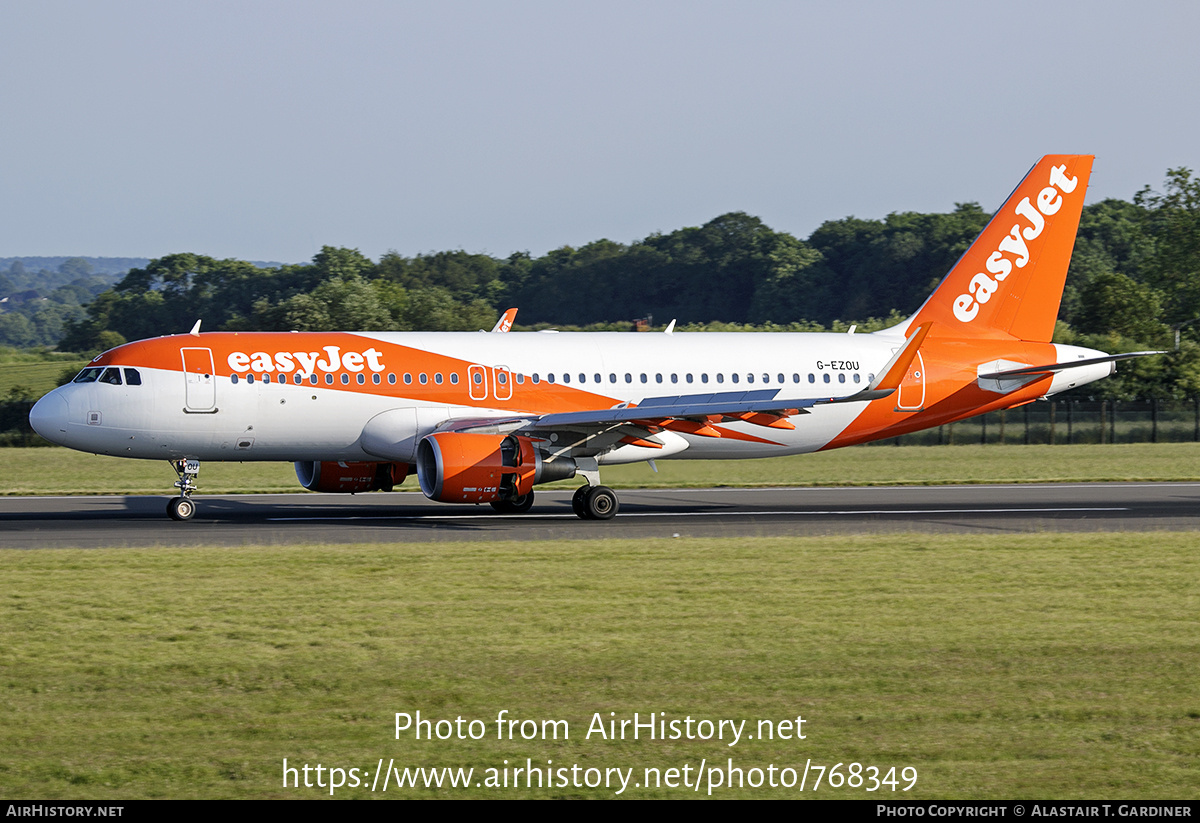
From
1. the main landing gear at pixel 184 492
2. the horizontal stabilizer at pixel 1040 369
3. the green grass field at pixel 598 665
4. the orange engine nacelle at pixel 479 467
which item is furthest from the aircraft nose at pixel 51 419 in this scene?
the horizontal stabilizer at pixel 1040 369

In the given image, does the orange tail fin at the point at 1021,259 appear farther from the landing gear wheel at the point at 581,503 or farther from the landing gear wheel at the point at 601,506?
the landing gear wheel at the point at 581,503

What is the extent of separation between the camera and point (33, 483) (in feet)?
119

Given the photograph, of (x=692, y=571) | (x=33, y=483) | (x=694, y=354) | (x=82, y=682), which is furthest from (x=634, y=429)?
(x=33, y=483)

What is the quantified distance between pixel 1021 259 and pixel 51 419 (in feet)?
72.1

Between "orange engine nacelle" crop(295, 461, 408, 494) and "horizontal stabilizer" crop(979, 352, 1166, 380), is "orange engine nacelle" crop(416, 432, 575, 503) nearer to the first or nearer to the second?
"orange engine nacelle" crop(295, 461, 408, 494)

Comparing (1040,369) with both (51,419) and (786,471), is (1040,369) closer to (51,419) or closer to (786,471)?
(786,471)

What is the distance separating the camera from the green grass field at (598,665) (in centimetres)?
853

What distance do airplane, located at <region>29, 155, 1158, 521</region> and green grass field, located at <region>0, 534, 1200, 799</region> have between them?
20.6 ft

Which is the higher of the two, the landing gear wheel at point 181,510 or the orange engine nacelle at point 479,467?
the orange engine nacelle at point 479,467

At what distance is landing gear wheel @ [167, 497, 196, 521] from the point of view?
24.8 m

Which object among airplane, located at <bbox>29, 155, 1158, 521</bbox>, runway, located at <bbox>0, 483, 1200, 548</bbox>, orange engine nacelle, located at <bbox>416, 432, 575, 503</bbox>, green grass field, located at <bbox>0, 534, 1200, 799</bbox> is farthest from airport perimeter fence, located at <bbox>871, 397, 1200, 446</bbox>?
green grass field, located at <bbox>0, 534, 1200, 799</bbox>

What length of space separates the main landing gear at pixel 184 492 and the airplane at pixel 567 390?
4 cm

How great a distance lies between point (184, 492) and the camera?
2547 centimetres

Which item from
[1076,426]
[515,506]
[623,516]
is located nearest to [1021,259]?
[623,516]
